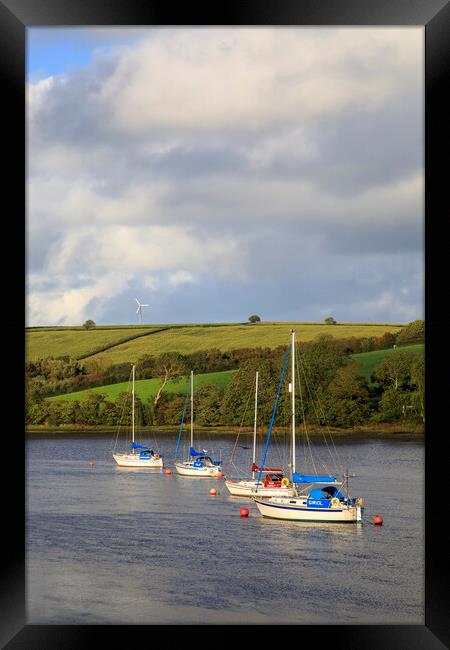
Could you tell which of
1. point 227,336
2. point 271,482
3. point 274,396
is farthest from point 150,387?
point 271,482

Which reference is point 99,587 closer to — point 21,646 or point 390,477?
point 21,646

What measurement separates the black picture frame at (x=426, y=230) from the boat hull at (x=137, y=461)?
28264 mm

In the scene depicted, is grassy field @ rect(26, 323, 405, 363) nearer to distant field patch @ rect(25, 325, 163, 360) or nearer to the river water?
distant field patch @ rect(25, 325, 163, 360)

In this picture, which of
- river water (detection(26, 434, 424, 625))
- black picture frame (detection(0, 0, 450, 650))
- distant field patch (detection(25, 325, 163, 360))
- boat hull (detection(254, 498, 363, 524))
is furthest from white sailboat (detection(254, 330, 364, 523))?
distant field patch (detection(25, 325, 163, 360))

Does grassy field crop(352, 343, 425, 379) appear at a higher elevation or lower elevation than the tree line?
higher

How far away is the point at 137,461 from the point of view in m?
32.9

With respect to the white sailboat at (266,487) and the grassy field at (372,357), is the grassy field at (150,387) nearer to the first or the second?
the grassy field at (372,357)

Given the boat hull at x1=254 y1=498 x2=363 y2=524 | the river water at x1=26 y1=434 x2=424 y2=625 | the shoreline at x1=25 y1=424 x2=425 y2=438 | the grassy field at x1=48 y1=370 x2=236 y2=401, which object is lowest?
the shoreline at x1=25 y1=424 x2=425 y2=438

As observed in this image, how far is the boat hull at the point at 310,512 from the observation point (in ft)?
58.5

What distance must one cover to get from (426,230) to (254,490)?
1724 cm

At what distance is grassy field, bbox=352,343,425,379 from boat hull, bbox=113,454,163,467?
23.4 metres

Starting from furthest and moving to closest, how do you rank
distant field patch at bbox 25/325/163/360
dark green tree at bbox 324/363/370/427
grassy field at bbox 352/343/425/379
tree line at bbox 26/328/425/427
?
distant field patch at bbox 25/325/163/360 → grassy field at bbox 352/343/425/379 → dark green tree at bbox 324/363/370/427 → tree line at bbox 26/328/425/427

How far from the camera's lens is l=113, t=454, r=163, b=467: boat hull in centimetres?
3288

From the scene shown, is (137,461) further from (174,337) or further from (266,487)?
(174,337)
